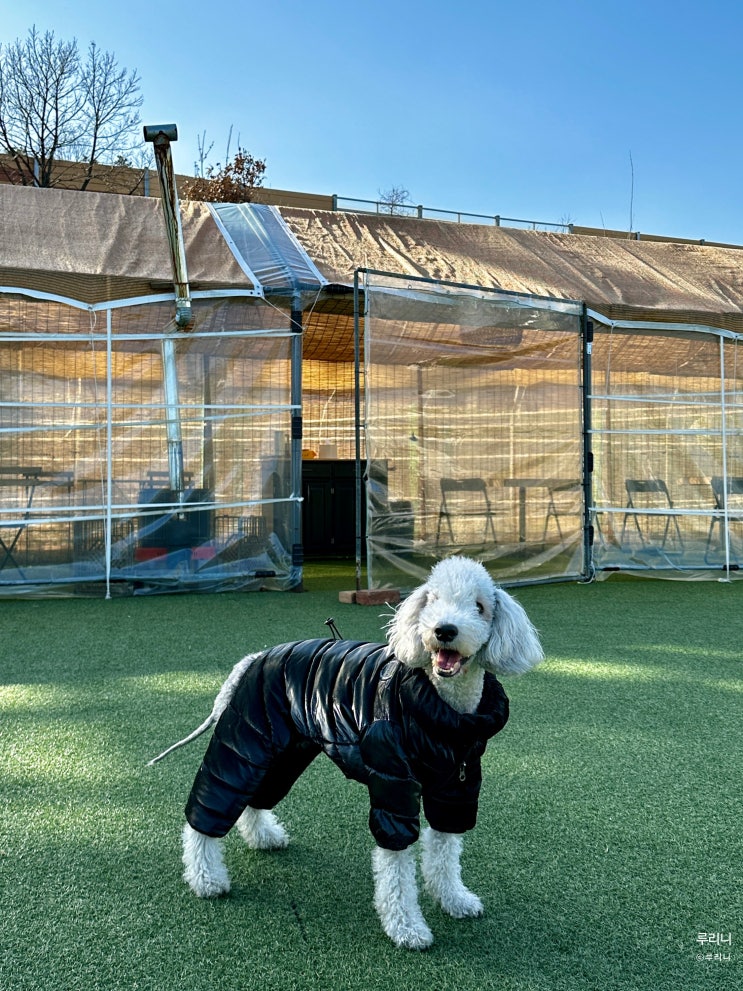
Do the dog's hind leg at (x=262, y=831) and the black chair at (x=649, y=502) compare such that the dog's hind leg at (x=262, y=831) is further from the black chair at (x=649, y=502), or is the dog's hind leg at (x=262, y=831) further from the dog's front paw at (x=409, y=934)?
the black chair at (x=649, y=502)

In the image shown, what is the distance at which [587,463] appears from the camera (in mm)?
7668

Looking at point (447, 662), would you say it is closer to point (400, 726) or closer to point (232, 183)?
point (400, 726)

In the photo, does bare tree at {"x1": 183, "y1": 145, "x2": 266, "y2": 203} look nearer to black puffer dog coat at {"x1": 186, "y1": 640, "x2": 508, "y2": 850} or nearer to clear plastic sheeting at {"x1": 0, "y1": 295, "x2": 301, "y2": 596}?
clear plastic sheeting at {"x1": 0, "y1": 295, "x2": 301, "y2": 596}

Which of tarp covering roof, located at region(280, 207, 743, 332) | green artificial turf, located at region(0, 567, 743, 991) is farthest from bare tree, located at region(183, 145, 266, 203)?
green artificial turf, located at region(0, 567, 743, 991)

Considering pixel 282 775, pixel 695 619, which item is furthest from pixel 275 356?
pixel 282 775

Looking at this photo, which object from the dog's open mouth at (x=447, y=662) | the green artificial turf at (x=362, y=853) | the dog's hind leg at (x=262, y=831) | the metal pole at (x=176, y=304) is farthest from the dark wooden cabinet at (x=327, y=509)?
the dog's open mouth at (x=447, y=662)

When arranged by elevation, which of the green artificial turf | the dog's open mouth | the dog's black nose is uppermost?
the dog's black nose

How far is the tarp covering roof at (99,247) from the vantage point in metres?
6.69

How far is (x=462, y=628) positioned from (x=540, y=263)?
763cm

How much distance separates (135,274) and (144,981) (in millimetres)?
5988

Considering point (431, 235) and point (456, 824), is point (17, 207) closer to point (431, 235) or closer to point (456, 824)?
point (431, 235)

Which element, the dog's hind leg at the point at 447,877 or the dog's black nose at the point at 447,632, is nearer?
the dog's black nose at the point at 447,632

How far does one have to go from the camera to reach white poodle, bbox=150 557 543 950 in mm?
1795

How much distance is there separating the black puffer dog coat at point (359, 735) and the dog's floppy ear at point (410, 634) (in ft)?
0.18
